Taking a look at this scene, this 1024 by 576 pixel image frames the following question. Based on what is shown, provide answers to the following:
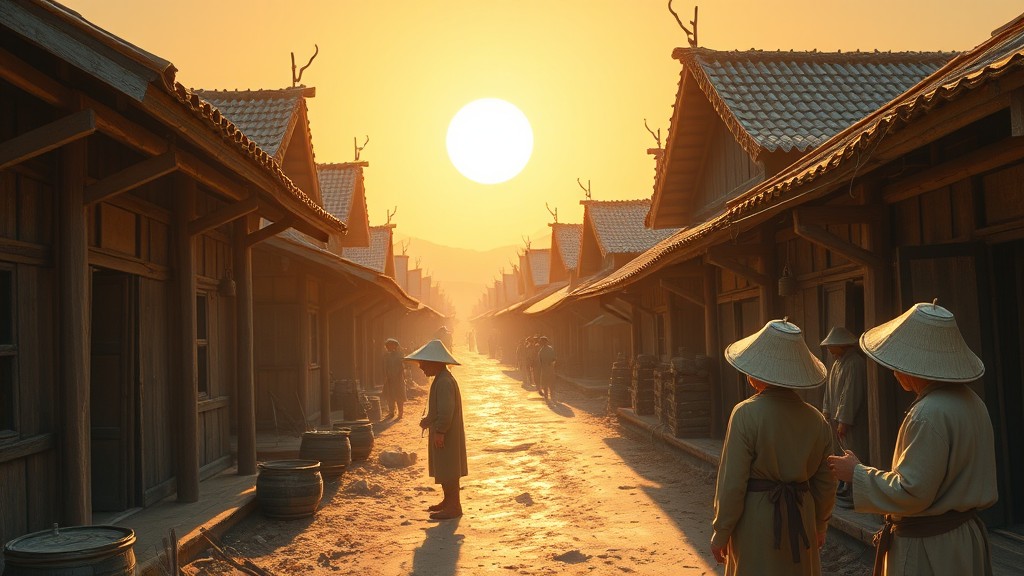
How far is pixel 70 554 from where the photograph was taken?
4312 mm

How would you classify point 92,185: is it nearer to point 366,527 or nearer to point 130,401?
point 130,401

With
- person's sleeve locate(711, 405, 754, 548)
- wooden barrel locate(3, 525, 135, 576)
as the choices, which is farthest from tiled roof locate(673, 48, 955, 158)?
wooden barrel locate(3, 525, 135, 576)

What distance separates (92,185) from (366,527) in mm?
3996

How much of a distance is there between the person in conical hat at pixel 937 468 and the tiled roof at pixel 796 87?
8.62 meters

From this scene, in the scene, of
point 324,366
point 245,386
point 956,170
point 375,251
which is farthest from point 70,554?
point 375,251

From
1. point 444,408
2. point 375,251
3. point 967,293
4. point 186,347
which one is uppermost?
point 375,251

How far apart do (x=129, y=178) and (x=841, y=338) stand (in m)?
5.84

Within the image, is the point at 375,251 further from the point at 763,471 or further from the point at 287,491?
the point at 763,471

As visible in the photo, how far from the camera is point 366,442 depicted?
38.1ft

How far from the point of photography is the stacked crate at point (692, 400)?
1239cm

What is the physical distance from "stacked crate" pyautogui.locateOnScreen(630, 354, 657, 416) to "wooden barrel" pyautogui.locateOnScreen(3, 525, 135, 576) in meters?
12.0

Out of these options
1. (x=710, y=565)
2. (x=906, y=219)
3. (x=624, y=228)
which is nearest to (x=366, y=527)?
(x=710, y=565)

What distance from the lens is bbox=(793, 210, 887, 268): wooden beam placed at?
6836mm

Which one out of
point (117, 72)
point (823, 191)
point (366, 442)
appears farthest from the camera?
point (366, 442)
